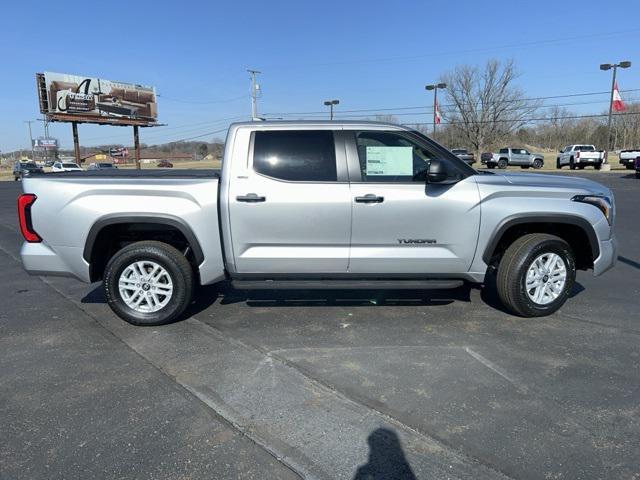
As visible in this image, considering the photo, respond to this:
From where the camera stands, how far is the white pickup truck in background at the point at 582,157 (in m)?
38.3

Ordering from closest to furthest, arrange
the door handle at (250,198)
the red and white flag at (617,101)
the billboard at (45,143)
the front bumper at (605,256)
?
the door handle at (250,198)
the front bumper at (605,256)
the red and white flag at (617,101)
the billboard at (45,143)

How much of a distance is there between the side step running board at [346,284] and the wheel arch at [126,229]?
0.58 metres

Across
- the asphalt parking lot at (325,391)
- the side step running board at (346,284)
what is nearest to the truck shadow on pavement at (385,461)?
the asphalt parking lot at (325,391)

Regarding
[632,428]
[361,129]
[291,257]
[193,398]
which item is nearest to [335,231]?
[291,257]

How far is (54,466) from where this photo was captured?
8.50 ft

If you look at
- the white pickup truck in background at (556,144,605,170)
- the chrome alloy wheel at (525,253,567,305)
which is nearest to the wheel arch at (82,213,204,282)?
the chrome alloy wheel at (525,253,567,305)

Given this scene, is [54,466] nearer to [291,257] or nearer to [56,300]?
[291,257]

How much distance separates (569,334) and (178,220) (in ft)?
12.2

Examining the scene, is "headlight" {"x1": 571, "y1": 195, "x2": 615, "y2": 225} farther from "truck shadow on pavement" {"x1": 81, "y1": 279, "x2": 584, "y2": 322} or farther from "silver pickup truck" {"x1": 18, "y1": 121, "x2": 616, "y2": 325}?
"truck shadow on pavement" {"x1": 81, "y1": 279, "x2": 584, "y2": 322}

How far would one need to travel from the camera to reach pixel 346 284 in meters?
4.58

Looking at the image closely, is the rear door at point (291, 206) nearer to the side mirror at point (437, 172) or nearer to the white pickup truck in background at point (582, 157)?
the side mirror at point (437, 172)

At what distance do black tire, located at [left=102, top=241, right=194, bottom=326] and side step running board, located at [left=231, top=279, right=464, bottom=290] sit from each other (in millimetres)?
491

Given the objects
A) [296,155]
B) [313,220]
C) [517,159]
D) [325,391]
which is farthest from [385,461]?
[517,159]

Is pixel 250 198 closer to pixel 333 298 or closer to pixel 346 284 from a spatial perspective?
pixel 346 284
